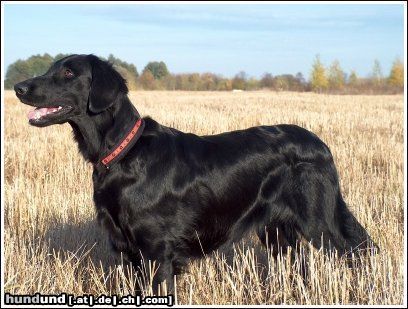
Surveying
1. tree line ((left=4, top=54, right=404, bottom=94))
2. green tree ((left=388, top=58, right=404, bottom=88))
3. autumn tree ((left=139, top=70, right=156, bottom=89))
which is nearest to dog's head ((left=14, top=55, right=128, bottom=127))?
tree line ((left=4, top=54, right=404, bottom=94))

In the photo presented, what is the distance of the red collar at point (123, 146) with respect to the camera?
12.1ft

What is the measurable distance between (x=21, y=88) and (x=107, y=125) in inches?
27.0

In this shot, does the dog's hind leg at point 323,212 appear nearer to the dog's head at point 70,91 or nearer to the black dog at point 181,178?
the black dog at point 181,178

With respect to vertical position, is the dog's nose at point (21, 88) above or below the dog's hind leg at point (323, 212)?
above

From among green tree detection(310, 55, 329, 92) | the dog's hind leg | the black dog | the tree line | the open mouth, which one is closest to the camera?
the black dog

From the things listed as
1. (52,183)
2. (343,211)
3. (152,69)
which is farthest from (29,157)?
(152,69)

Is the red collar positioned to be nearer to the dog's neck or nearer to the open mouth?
the dog's neck

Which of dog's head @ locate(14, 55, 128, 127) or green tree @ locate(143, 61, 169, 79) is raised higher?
green tree @ locate(143, 61, 169, 79)

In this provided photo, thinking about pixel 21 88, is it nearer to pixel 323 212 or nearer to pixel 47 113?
pixel 47 113

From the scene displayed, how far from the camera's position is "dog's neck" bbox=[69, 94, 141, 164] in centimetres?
375

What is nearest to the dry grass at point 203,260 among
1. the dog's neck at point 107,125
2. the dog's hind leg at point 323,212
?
the dog's hind leg at point 323,212

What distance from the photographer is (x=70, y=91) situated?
3.75 m

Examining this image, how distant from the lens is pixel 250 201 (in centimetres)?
408

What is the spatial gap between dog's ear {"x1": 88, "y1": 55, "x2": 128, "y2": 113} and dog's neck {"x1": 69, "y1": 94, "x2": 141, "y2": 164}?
0.26ft
